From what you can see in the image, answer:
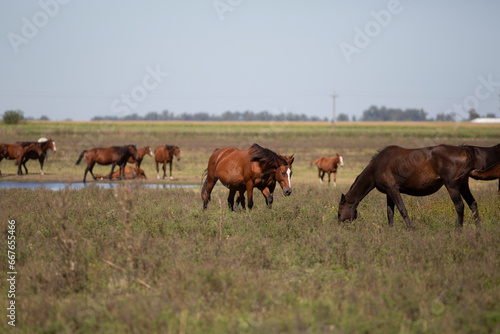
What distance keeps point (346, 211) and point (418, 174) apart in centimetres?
172

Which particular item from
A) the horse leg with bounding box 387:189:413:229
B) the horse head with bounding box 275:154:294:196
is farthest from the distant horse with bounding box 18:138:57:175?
the horse leg with bounding box 387:189:413:229

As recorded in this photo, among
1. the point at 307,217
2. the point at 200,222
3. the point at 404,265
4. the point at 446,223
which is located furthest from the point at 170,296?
the point at 446,223

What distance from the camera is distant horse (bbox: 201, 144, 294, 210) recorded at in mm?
11156

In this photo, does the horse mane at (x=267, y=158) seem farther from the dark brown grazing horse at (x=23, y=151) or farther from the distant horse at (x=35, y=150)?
the distant horse at (x=35, y=150)

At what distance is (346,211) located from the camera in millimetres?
10367

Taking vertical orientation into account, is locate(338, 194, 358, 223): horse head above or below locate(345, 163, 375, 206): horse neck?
below

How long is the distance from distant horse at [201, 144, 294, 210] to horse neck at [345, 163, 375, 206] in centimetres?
139

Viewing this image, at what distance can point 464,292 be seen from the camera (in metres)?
5.87

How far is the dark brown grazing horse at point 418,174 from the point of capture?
934cm

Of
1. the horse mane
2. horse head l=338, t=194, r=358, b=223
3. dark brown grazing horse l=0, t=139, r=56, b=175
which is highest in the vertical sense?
the horse mane

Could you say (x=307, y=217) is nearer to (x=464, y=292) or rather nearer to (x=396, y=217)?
(x=396, y=217)

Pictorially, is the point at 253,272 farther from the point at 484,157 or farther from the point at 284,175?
the point at 484,157

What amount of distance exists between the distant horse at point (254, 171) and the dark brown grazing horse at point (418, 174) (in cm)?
174

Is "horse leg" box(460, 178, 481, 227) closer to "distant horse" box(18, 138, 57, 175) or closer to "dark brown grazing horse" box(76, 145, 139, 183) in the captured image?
"dark brown grazing horse" box(76, 145, 139, 183)
